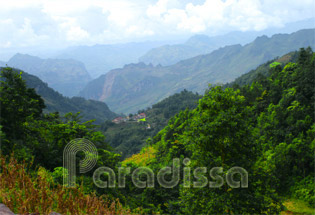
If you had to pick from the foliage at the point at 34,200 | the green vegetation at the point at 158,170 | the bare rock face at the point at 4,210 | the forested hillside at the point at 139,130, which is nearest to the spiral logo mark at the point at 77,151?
the green vegetation at the point at 158,170

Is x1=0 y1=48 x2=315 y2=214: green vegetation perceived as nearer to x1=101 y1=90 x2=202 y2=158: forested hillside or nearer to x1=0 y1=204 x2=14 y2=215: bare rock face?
x1=0 y1=204 x2=14 y2=215: bare rock face

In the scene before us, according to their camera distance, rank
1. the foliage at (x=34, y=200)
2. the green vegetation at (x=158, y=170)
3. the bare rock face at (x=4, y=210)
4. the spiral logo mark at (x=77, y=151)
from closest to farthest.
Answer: the bare rock face at (x=4, y=210), the foliage at (x=34, y=200), the green vegetation at (x=158, y=170), the spiral logo mark at (x=77, y=151)

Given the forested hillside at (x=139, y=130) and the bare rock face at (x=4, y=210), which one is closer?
the bare rock face at (x=4, y=210)

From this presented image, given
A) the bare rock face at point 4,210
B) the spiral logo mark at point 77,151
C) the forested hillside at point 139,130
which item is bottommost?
the forested hillside at point 139,130

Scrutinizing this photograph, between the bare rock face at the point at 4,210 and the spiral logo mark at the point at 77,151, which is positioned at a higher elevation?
the bare rock face at the point at 4,210

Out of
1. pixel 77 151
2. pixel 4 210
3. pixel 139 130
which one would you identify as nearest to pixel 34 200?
pixel 4 210

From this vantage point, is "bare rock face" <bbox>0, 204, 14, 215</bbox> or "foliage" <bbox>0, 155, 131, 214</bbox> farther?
"foliage" <bbox>0, 155, 131, 214</bbox>

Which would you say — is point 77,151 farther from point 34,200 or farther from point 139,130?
point 139,130

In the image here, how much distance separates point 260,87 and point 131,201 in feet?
119

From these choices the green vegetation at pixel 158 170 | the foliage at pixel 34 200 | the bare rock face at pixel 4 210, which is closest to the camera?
the bare rock face at pixel 4 210

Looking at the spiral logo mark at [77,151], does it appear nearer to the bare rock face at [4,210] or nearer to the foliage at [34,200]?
the foliage at [34,200]

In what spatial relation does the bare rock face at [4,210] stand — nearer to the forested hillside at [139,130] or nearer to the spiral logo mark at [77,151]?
the spiral logo mark at [77,151]

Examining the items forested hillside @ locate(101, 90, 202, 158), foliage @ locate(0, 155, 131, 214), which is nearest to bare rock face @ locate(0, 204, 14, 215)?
foliage @ locate(0, 155, 131, 214)

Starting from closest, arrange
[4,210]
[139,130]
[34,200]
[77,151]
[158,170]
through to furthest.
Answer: [4,210] < [34,200] < [77,151] < [158,170] < [139,130]
